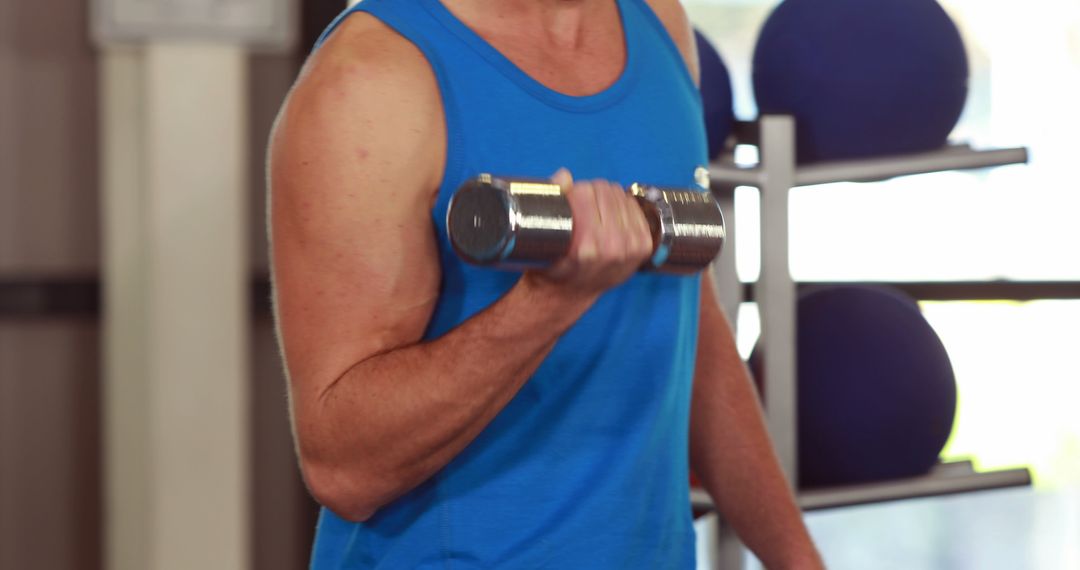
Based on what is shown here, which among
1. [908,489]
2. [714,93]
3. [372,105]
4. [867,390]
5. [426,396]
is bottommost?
[908,489]

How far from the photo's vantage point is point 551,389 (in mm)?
714

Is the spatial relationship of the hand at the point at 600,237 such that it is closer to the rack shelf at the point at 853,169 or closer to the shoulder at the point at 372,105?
the shoulder at the point at 372,105

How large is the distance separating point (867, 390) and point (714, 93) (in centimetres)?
41

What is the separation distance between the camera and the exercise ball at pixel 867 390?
4.68 feet

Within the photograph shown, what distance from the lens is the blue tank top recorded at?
683 millimetres

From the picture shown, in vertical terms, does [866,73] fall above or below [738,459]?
above

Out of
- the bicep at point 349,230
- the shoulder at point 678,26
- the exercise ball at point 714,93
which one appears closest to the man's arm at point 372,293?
the bicep at point 349,230

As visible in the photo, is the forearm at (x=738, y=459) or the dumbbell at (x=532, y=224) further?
the forearm at (x=738, y=459)

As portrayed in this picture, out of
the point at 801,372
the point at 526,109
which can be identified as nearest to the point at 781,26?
the point at 801,372

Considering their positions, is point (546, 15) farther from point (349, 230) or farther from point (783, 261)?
point (783, 261)

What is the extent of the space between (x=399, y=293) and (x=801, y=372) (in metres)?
0.91

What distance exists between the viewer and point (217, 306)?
1.90 meters

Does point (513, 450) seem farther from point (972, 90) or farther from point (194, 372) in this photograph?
point (194, 372)

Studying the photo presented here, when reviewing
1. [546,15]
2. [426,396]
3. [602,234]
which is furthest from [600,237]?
[546,15]
